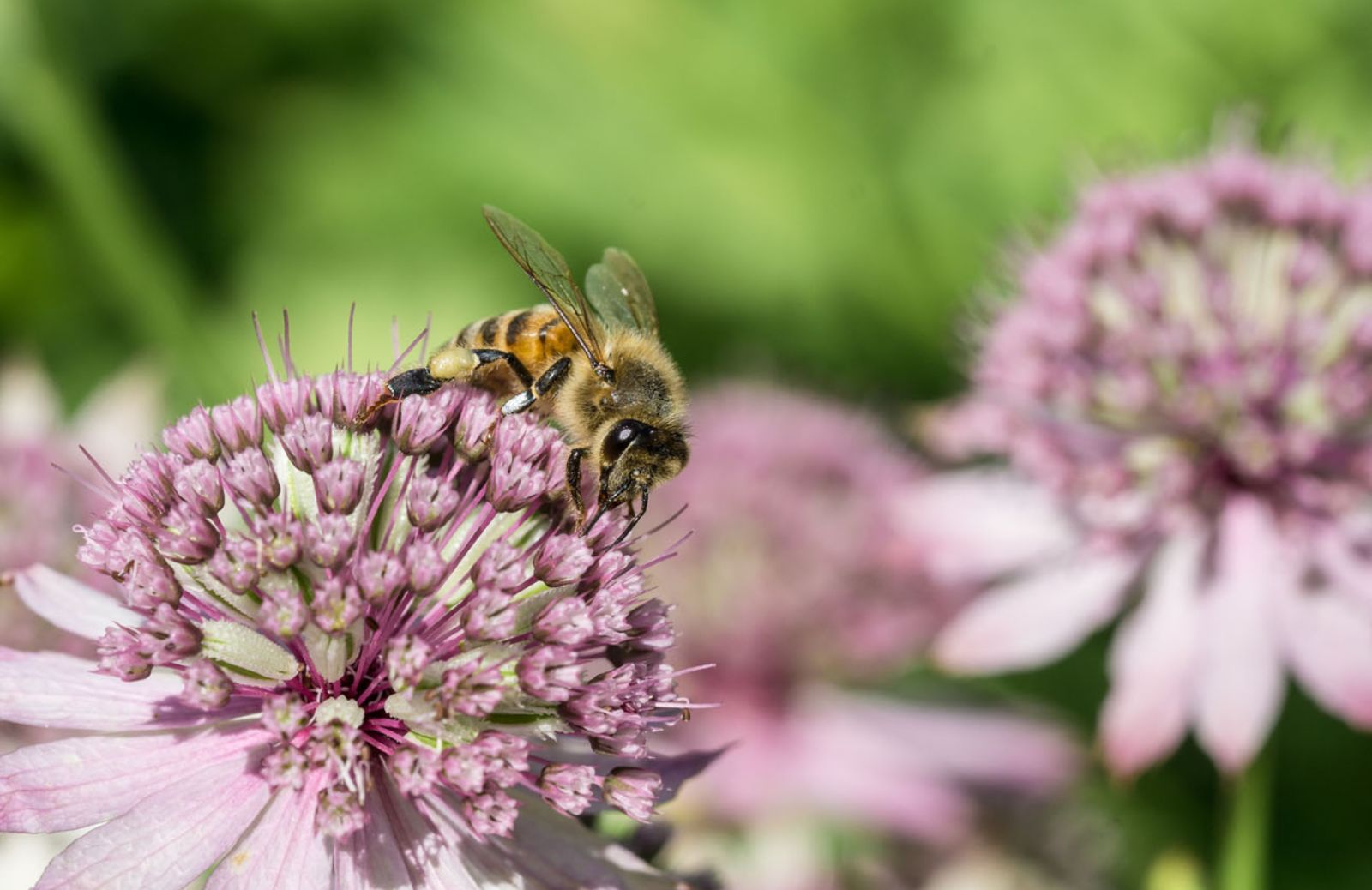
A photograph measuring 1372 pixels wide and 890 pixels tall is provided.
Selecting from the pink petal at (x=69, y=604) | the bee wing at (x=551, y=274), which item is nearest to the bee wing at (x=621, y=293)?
the bee wing at (x=551, y=274)

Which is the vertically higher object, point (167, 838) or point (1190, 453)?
point (1190, 453)

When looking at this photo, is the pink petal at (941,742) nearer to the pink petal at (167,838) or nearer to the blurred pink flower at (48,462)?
the blurred pink flower at (48,462)

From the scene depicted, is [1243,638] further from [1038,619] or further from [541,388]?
[541,388]

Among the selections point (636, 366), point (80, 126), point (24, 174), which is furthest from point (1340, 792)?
point (24, 174)

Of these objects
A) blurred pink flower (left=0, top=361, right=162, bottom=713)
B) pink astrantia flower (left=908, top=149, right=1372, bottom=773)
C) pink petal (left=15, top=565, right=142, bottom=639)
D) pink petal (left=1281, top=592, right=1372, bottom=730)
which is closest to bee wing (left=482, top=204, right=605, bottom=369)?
pink petal (left=15, top=565, right=142, bottom=639)

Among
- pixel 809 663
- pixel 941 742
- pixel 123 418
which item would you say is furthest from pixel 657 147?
pixel 123 418

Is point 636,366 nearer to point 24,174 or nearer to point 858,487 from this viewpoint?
point 858,487
